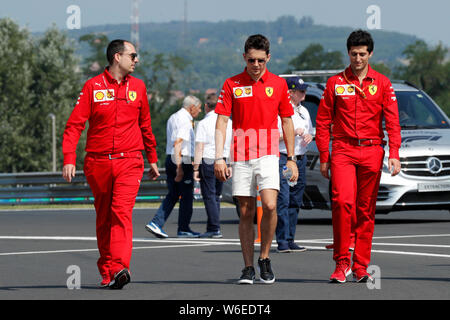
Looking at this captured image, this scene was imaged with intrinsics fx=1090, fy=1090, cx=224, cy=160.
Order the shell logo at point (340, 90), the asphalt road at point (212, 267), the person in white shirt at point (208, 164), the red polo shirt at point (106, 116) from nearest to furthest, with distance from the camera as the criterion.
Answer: the asphalt road at point (212, 267), the red polo shirt at point (106, 116), the shell logo at point (340, 90), the person in white shirt at point (208, 164)

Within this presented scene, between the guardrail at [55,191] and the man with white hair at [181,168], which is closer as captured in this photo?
the man with white hair at [181,168]

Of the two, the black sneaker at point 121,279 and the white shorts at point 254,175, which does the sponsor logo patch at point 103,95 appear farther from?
the black sneaker at point 121,279

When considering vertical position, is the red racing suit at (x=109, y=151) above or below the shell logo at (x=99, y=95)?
below

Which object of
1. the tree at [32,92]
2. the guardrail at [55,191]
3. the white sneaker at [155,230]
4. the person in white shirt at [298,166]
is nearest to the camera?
the person in white shirt at [298,166]

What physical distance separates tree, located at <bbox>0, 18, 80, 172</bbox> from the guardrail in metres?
34.0

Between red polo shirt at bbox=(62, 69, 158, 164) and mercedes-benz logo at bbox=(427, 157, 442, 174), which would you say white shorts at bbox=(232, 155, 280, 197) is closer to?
red polo shirt at bbox=(62, 69, 158, 164)

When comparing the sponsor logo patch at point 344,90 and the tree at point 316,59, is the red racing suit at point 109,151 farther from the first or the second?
the tree at point 316,59

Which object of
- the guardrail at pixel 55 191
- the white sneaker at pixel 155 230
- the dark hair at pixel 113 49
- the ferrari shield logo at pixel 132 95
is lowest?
the guardrail at pixel 55 191

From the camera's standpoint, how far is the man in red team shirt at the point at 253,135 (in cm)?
906

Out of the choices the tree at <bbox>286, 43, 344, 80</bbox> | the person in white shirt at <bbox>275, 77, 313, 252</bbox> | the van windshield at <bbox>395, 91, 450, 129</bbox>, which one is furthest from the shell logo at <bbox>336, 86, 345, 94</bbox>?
the tree at <bbox>286, 43, 344, 80</bbox>

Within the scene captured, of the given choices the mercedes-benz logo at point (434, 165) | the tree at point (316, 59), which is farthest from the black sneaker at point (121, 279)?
the tree at point (316, 59)
